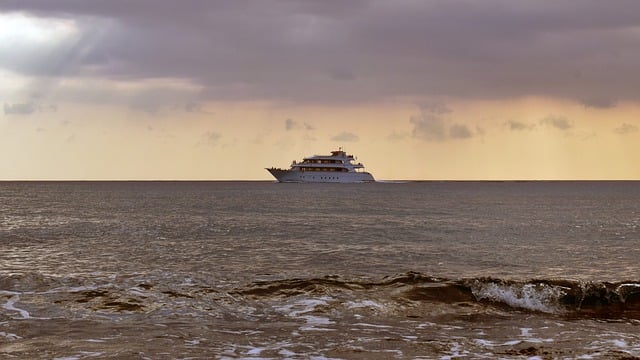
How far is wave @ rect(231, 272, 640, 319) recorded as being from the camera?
1980 cm

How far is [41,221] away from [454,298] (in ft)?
156

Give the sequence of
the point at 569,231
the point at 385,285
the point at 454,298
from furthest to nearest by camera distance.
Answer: the point at 569,231, the point at 385,285, the point at 454,298

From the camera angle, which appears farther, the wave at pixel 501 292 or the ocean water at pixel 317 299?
the wave at pixel 501 292

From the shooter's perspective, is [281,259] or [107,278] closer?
[107,278]

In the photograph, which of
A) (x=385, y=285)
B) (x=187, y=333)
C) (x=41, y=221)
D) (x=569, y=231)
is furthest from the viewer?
(x=41, y=221)

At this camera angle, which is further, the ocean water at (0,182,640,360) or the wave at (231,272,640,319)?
the wave at (231,272,640,319)

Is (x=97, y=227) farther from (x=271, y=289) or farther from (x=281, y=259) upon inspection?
(x=271, y=289)

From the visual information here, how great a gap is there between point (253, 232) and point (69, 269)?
67.5 feet

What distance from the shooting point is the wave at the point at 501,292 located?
779 inches

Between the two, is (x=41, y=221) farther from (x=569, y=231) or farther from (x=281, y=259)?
(x=569, y=231)

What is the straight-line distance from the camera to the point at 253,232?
47.0 meters

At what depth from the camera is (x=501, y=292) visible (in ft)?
70.4

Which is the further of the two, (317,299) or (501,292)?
(501,292)

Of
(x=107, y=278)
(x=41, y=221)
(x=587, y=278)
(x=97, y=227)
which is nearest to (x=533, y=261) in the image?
(x=587, y=278)
